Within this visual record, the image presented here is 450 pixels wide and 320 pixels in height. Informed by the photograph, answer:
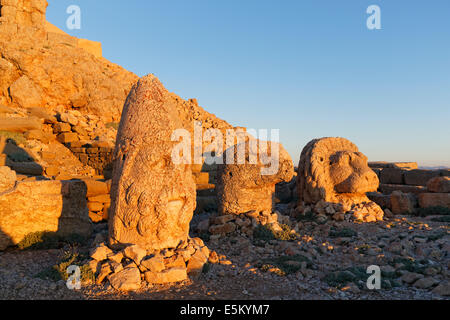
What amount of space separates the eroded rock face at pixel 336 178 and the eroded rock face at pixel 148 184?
15.2 ft

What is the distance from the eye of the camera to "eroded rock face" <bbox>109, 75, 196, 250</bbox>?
4.20m

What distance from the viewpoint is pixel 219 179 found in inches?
279

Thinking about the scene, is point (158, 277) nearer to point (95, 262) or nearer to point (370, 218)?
point (95, 262)

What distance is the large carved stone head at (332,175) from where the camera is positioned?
26.7 feet

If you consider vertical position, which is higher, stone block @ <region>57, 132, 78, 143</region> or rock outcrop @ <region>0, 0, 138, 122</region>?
rock outcrop @ <region>0, 0, 138, 122</region>

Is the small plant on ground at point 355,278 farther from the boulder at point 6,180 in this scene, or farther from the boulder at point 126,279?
the boulder at point 6,180

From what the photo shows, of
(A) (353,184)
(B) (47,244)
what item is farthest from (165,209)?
(A) (353,184)

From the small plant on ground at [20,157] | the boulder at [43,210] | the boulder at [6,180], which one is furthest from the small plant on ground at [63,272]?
the small plant on ground at [20,157]

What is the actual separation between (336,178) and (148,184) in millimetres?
5680

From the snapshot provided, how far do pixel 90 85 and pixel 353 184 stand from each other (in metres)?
17.7

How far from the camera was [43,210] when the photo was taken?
16.9 feet

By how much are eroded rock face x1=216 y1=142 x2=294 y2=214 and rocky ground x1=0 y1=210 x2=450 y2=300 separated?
32.6 inches

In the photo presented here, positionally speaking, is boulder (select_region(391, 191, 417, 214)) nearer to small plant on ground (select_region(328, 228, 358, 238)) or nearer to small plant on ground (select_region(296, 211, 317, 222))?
small plant on ground (select_region(296, 211, 317, 222))

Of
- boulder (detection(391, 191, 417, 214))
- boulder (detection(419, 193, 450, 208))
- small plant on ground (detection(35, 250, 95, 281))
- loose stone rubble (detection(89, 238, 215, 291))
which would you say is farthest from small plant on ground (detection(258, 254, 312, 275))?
boulder (detection(419, 193, 450, 208))
